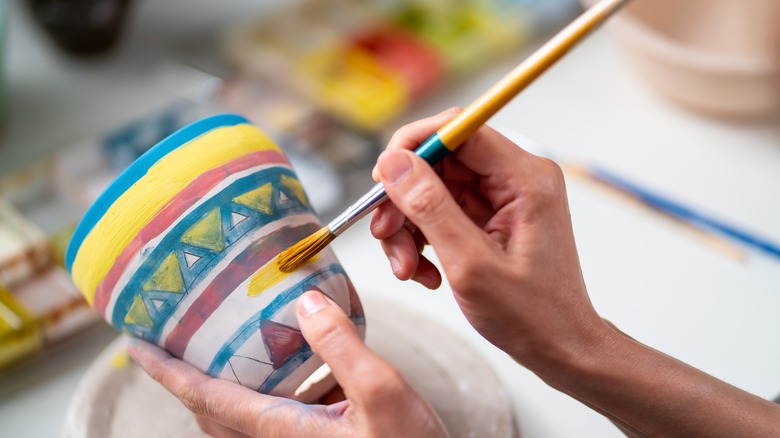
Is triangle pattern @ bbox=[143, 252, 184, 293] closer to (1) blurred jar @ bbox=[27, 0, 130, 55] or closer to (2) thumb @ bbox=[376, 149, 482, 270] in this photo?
(2) thumb @ bbox=[376, 149, 482, 270]

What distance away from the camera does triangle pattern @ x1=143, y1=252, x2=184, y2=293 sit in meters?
0.48

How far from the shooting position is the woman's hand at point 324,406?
1.43 feet

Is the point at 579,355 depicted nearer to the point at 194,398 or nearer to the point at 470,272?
the point at 470,272

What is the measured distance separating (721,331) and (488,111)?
1.14 feet

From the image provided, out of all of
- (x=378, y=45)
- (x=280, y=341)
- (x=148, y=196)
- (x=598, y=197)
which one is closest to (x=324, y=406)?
(x=280, y=341)

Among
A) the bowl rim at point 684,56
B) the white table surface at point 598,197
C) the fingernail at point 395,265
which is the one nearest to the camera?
the fingernail at point 395,265

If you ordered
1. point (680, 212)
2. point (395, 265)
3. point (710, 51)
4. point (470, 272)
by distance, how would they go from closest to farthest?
point (470, 272), point (395, 265), point (680, 212), point (710, 51)

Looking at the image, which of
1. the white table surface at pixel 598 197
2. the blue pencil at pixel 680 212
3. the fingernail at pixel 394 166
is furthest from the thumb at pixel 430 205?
the blue pencil at pixel 680 212

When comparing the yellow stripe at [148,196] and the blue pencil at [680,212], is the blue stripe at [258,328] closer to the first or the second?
the yellow stripe at [148,196]

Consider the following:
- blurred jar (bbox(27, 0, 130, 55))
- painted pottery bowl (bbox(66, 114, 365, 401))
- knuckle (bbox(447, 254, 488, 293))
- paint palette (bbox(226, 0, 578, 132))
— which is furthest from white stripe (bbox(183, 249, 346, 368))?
blurred jar (bbox(27, 0, 130, 55))

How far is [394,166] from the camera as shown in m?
0.44

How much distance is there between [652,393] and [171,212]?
275 mm

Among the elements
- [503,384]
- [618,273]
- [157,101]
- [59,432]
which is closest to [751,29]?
[618,273]

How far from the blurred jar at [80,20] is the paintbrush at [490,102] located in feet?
1.75
